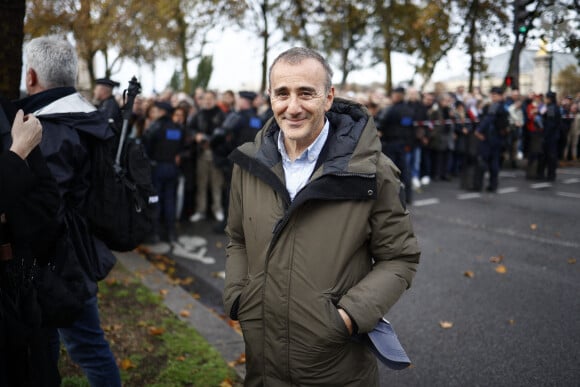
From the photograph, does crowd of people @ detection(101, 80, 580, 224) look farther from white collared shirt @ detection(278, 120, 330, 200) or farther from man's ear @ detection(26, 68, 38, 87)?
white collared shirt @ detection(278, 120, 330, 200)

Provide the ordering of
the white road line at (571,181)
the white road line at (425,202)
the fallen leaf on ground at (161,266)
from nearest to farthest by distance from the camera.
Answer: the fallen leaf on ground at (161,266) < the white road line at (425,202) < the white road line at (571,181)

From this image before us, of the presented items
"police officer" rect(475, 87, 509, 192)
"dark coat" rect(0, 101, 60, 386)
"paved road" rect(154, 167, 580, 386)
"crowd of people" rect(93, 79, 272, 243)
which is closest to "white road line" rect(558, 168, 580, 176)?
Result: "police officer" rect(475, 87, 509, 192)

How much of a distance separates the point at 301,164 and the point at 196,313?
316 centimetres

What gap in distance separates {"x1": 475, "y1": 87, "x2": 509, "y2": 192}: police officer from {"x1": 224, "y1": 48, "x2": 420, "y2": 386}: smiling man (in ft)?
34.4

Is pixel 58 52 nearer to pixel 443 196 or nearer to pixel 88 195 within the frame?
pixel 88 195

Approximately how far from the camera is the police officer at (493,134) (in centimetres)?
1206

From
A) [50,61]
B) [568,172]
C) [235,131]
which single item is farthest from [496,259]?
[568,172]

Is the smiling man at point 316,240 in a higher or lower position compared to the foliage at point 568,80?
lower

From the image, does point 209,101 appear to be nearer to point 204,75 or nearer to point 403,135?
point 403,135

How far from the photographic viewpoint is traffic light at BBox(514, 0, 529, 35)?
608 inches

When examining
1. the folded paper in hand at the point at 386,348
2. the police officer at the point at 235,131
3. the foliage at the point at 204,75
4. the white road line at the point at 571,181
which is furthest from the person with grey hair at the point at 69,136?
the foliage at the point at 204,75

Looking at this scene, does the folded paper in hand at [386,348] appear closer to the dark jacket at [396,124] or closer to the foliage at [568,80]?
the dark jacket at [396,124]

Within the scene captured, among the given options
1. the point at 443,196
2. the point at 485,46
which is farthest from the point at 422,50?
the point at 443,196

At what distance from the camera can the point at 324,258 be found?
215 cm
